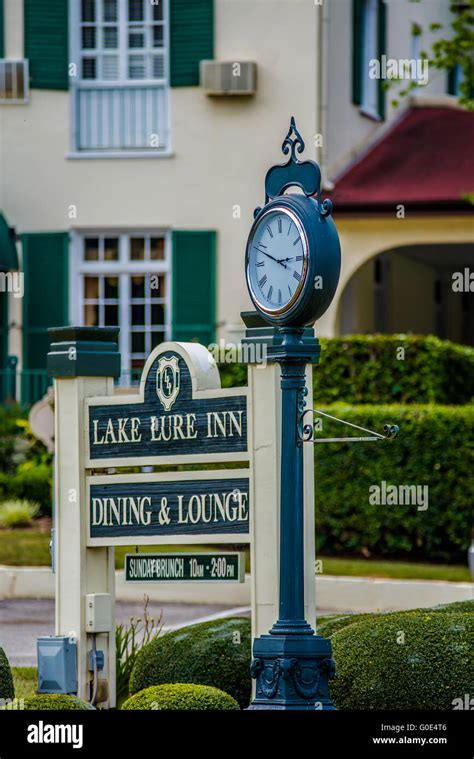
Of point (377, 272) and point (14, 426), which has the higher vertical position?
point (377, 272)

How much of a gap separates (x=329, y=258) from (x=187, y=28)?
40.9 ft

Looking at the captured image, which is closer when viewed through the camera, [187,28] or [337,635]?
[337,635]

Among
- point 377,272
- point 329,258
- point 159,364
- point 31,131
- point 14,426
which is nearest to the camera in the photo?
point 329,258

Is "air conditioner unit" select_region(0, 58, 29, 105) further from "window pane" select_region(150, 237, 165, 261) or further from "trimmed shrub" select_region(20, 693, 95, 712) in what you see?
"trimmed shrub" select_region(20, 693, 95, 712)

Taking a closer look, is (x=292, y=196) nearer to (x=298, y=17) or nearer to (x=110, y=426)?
(x=110, y=426)

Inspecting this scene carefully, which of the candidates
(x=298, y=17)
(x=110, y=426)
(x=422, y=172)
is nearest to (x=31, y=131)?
(x=298, y=17)

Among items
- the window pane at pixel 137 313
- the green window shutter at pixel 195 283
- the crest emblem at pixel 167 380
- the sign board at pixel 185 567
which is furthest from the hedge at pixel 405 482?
the sign board at pixel 185 567

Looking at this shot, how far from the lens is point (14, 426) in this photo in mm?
17344

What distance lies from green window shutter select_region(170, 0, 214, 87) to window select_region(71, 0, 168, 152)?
224mm

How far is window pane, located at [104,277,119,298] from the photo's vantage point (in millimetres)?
18875

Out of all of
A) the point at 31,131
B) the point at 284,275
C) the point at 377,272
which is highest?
the point at 31,131

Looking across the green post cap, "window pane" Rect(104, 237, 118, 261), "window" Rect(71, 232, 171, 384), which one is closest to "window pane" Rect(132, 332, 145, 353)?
"window" Rect(71, 232, 171, 384)

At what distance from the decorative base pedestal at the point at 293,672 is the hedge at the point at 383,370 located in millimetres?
9238

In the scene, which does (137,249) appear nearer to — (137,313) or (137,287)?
(137,287)
